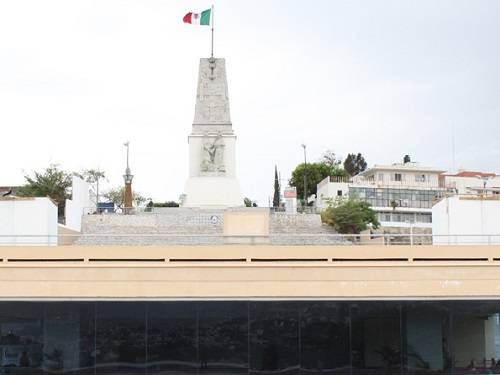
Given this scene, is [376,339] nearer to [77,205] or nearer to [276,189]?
[77,205]

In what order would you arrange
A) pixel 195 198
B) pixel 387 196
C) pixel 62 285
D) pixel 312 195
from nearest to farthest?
pixel 62 285, pixel 195 198, pixel 387 196, pixel 312 195

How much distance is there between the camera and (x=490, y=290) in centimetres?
2055

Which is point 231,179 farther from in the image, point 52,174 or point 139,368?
point 139,368

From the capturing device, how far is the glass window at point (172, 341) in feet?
71.5

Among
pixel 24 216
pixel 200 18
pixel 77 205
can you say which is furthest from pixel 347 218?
pixel 24 216

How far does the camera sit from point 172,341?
2192 centimetres

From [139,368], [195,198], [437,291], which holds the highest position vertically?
[195,198]

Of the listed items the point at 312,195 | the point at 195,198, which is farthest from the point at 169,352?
the point at 312,195

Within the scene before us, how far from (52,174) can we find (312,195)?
28700 mm

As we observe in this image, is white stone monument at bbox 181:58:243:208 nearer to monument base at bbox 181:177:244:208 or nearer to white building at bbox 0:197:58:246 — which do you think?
→ monument base at bbox 181:177:244:208

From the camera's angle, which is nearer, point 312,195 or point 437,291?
point 437,291

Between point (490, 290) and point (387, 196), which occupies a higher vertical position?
point (387, 196)

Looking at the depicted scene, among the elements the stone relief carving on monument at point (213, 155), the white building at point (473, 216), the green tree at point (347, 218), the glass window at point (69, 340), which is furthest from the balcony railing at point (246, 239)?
the stone relief carving on monument at point (213, 155)

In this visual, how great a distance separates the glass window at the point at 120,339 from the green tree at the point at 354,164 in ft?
275
